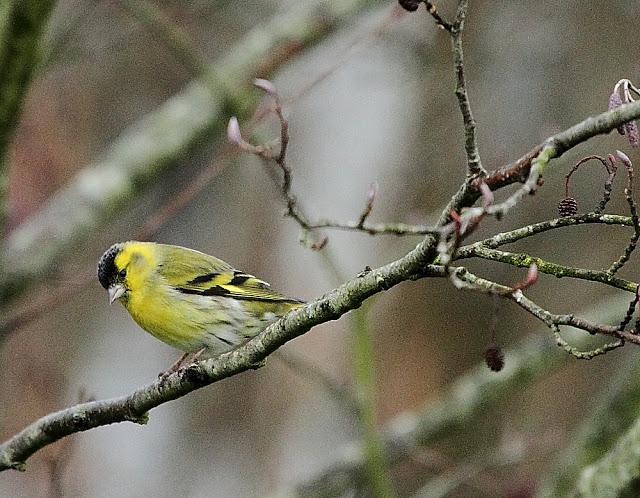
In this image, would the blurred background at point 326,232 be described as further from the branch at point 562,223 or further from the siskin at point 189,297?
the branch at point 562,223

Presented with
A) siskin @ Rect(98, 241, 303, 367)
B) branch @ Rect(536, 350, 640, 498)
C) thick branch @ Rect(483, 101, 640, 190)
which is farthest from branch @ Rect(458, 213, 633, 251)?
branch @ Rect(536, 350, 640, 498)

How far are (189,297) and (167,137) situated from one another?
206 cm

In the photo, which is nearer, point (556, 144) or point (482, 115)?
point (556, 144)

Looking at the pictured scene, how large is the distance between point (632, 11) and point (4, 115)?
20.4 ft

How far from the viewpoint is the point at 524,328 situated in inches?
370

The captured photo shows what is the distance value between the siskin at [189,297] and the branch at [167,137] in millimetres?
1326

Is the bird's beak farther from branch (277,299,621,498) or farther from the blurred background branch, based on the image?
branch (277,299,621,498)

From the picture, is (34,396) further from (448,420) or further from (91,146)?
(448,420)

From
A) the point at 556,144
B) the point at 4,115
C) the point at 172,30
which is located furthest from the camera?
the point at 172,30

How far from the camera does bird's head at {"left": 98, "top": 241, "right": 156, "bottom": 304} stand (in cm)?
432

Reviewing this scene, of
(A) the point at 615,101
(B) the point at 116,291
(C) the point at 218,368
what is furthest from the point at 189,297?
(A) the point at 615,101

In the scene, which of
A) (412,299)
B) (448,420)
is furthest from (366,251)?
(448,420)

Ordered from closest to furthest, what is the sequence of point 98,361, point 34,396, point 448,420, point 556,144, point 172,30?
point 556,144 < point 172,30 < point 448,420 < point 34,396 < point 98,361

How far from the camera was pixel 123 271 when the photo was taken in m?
4.37
